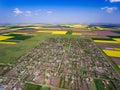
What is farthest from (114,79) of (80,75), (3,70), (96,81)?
(3,70)

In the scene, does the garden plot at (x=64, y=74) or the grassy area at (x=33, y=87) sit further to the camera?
the garden plot at (x=64, y=74)

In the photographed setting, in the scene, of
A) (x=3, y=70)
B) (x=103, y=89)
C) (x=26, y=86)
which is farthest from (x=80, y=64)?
(x=3, y=70)

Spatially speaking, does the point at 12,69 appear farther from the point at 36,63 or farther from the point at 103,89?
the point at 103,89

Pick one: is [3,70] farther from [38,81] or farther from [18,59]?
[38,81]

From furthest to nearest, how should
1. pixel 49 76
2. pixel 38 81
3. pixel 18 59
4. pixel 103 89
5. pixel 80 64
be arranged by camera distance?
pixel 18 59
pixel 80 64
pixel 49 76
pixel 38 81
pixel 103 89

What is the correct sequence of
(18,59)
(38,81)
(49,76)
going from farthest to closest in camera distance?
(18,59), (49,76), (38,81)

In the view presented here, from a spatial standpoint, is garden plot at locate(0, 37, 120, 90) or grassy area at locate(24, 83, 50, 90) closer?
grassy area at locate(24, 83, 50, 90)

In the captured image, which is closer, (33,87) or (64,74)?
(33,87)

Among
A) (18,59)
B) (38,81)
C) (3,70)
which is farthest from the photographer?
(18,59)

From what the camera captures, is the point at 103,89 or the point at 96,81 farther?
the point at 96,81
